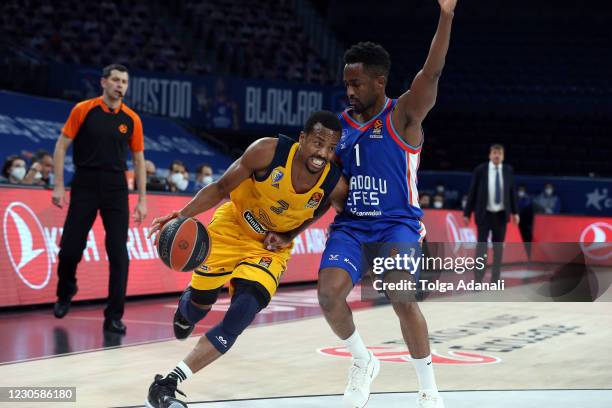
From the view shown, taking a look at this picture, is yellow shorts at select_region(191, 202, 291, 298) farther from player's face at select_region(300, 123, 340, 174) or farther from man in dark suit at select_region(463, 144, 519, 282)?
man in dark suit at select_region(463, 144, 519, 282)

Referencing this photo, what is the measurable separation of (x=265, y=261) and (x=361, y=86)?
107 centimetres

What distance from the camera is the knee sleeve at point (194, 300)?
17.2 ft

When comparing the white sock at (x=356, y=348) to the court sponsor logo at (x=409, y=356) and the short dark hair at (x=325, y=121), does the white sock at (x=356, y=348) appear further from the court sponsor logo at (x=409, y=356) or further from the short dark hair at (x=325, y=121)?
the court sponsor logo at (x=409, y=356)

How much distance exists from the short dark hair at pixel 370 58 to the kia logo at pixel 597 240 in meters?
13.5

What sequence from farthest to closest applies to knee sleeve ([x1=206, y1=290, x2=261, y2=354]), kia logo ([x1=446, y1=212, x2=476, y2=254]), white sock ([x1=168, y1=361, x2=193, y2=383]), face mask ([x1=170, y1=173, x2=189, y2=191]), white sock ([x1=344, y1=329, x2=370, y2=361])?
kia logo ([x1=446, y1=212, x2=476, y2=254]) < face mask ([x1=170, y1=173, x2=189, y2=191]) < white sock ([x1=344, y1=329, x2=370, y2=361]) < knee sleeve ([x1=206, y1=290, x2=261, y2=354]) < white sock ([x1=168, y1=361, x2=193, y2=383])

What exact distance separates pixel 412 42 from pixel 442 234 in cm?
1212

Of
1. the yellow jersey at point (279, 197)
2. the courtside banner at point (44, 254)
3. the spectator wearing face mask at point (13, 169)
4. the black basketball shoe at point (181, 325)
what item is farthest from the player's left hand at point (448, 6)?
the spectator wearing face mask at point (13, 169)

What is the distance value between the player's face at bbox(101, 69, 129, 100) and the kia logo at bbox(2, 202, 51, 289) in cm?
189

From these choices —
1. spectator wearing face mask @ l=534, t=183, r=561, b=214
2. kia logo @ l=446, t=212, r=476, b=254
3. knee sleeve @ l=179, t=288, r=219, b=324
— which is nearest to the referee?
knee sleeve @ l=179, t=288, r=219, b=324

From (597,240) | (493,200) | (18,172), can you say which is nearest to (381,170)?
(18,172)

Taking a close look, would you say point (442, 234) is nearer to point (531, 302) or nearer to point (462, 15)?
point (531, 302)

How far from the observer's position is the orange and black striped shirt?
7.20m

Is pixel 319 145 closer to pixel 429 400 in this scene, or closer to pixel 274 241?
pixel 274 241

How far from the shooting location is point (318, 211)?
16.5 ft
